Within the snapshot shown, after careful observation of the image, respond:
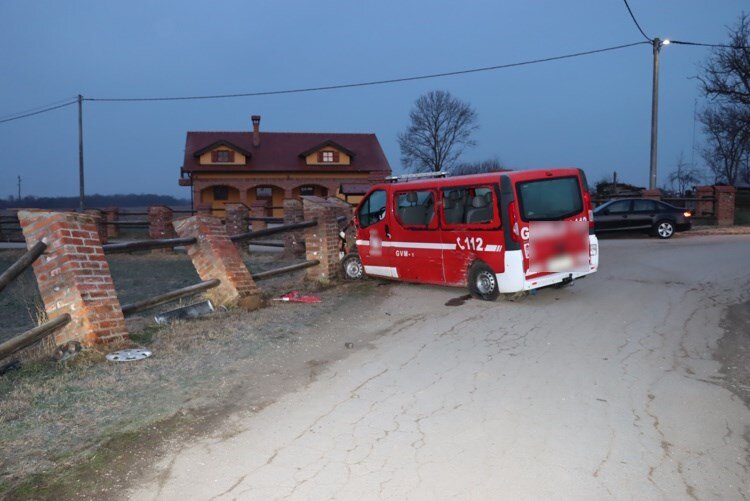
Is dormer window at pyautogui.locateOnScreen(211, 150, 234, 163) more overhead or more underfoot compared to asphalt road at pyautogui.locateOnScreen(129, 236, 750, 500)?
more overhead

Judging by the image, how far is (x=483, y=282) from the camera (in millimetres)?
9531

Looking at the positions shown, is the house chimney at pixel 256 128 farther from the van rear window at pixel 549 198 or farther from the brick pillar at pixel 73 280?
the brick pillar at pixel 73 280

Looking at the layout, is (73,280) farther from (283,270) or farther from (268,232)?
(283,270)

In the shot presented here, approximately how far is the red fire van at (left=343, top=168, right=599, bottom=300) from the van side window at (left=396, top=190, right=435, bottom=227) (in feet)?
0.05

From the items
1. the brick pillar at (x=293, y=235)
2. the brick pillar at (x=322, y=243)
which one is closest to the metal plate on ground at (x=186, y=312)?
the brick pillar at (x=322, y=243)

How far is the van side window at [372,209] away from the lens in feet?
38.0

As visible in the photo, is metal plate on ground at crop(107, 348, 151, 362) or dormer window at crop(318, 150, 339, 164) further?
dormer window at crop(318, 150, 339, 164)

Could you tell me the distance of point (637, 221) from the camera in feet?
68.5

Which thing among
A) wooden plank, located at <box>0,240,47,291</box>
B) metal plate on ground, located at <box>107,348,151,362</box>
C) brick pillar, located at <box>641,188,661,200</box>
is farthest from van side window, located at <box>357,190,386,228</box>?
brick pillar, located at <box>641,188,661,200</box>

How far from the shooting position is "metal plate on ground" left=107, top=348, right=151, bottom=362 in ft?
20.8

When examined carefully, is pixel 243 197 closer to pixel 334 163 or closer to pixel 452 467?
pixel 334 163

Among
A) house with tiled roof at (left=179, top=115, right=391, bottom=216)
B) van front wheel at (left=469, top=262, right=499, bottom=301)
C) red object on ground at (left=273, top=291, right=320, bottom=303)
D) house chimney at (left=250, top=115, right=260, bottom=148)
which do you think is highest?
house chimney at (left=250, top=115, right=260, bottom=148)

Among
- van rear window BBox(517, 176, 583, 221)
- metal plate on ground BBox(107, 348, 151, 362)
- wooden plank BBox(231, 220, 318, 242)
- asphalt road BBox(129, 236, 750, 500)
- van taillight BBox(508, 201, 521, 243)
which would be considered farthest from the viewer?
wooden plank BBox(231, 220, 318, 242)

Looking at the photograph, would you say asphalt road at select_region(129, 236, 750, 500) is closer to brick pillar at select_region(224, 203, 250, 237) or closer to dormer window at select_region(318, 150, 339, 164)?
brick pillar at select_region(224, 203, 250, 237)
